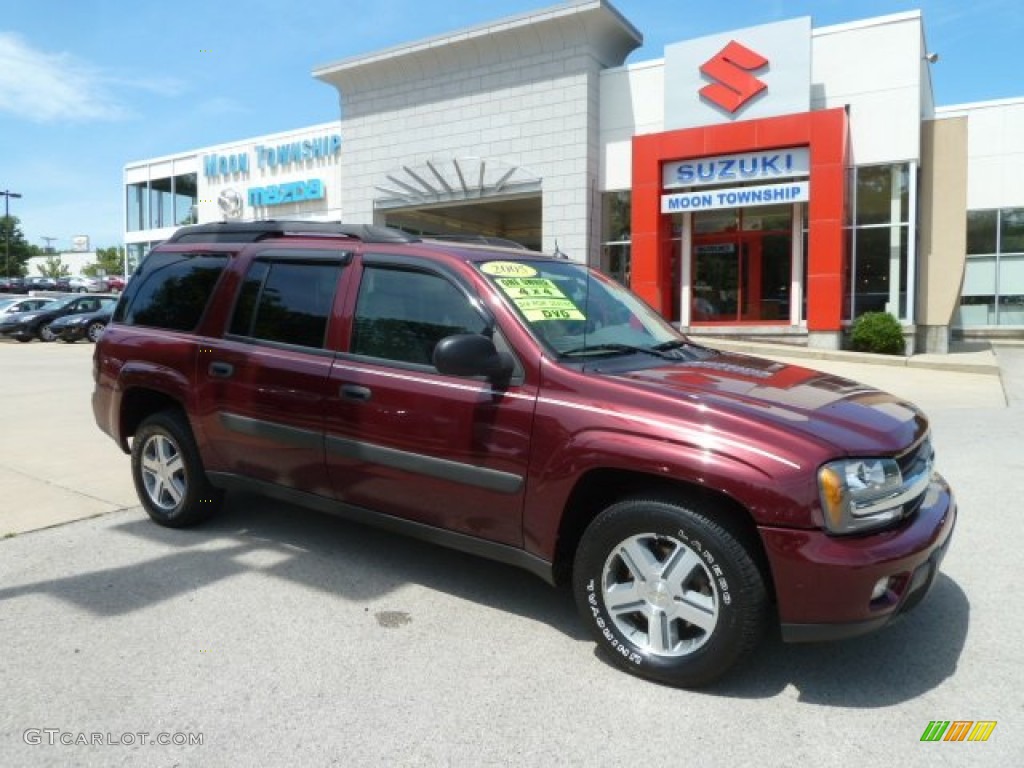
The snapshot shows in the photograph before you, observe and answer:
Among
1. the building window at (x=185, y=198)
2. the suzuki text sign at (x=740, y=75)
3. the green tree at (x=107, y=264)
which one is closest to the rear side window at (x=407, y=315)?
the suzuki text sign at (x=740, y=75)

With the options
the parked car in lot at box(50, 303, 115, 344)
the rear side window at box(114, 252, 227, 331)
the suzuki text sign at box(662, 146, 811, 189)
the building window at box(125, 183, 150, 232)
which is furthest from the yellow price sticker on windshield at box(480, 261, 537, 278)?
the building window at box(125, 183, 150, 232)

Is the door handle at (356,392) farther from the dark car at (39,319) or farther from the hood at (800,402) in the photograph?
the dark car at (39,319)

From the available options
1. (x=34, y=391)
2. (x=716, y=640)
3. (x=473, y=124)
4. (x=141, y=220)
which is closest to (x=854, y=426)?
(x=716, y=640)

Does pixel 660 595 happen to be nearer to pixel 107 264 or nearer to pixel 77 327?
pixel 77 327

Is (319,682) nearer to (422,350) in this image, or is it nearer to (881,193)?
(422,350)

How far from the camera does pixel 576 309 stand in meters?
3.98

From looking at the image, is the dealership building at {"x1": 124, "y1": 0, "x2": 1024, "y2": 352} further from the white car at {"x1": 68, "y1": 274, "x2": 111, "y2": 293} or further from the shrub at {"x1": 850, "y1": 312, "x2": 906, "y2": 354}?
the white car at {"x1": 68, "y1": 274, "x2": 111, "y2": 293}

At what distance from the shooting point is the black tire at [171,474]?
4.89 m

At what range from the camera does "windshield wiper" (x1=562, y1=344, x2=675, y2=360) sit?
3.67m

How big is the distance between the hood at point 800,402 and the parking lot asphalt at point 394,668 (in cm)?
98

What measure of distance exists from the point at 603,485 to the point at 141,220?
1584 inches

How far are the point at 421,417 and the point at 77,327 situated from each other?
2452 centimetres

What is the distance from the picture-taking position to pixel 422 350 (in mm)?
3861

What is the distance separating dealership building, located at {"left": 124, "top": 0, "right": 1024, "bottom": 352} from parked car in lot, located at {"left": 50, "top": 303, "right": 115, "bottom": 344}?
27.9 ft
